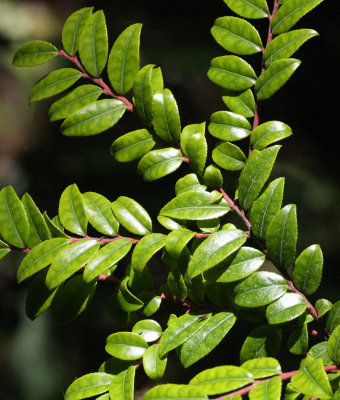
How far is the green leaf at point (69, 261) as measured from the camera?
659 mm

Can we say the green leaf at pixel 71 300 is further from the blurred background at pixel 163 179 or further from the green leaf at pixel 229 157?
the blurred background at pixel 163 179

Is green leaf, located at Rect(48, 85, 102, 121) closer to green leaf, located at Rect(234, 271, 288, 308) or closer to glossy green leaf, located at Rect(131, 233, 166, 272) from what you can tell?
glossy green leaf, located at Rect(131, 233, 166, 272)

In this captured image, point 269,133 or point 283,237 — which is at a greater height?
point 269,133

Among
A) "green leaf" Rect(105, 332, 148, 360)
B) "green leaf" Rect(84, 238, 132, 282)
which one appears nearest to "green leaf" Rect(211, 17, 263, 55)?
"green leaf" Rect(84, 238, 132, 282)

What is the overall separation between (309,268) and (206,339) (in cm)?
18

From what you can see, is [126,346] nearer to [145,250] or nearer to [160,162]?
[145,250]

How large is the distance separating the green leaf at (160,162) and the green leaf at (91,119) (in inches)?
3.3

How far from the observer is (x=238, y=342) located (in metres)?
1.22

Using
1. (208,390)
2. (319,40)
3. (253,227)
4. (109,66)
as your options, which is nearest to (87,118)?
(109,66)

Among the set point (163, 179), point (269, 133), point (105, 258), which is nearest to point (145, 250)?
point (105, 258)

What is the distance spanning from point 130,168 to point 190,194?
0.75 meters

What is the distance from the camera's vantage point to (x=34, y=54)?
2.69 feet

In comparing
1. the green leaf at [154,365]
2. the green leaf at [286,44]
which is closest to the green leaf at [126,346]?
the green leaf at [154,365]

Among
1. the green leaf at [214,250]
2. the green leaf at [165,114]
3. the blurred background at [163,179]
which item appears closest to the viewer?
the green leaf at [214,250]
